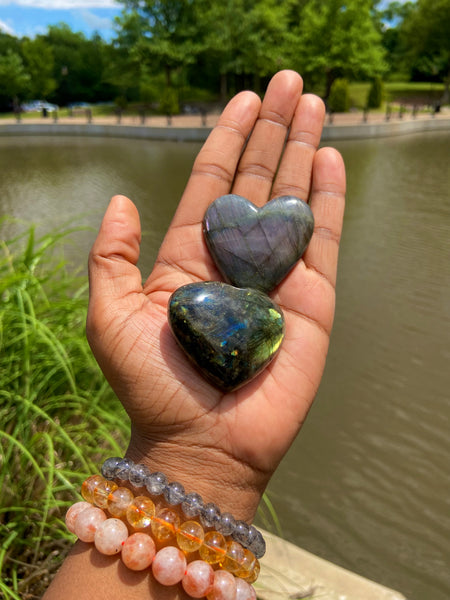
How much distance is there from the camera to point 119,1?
26.6 meters

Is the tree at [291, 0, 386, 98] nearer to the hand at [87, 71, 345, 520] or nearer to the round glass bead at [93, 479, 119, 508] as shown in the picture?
the hand at [87, 71, 345, 520]

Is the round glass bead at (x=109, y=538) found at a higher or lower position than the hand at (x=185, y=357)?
lower

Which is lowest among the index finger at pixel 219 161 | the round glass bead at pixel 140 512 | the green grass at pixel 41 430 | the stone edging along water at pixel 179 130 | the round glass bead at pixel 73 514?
the green grass at pixel 41 430

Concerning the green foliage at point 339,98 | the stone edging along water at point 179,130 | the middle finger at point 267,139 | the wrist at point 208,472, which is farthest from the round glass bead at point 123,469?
the green foliage at point 339,98

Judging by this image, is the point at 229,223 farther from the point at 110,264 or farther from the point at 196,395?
the point at 196,395

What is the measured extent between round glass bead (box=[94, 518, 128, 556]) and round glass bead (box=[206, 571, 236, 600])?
317 mm

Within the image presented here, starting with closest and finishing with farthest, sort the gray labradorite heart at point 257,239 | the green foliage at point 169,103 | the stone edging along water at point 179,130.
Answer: the gray labradorite heart at point 257,239
the stone edging along water at point 179,130
the green foliage at point 169,103

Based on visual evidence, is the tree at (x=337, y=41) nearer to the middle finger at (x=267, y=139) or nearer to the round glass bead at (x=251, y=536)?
the middle finger at (x=267, y=139)

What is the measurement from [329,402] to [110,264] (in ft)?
7.94

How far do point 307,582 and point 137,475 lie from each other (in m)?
1.11

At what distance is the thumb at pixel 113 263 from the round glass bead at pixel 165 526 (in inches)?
29.5

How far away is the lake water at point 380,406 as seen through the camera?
2.64 meters

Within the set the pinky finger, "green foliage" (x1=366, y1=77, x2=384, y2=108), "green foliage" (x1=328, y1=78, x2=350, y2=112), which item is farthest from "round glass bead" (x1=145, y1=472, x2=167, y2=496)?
"green foliage" (x1=366, y1=77, x2=384, y2=108)

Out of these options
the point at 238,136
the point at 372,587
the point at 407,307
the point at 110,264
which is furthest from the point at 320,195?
the point at 407,307
